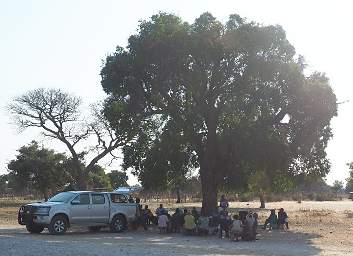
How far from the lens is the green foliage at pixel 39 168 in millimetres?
69688

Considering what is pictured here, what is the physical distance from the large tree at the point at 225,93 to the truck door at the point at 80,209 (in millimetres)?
7369

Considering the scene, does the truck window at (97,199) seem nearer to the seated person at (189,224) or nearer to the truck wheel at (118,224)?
the truck wheel at (118,224)

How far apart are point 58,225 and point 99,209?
222 cm

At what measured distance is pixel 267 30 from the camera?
32062 mm

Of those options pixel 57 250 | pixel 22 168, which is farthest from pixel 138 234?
pixel 22 168

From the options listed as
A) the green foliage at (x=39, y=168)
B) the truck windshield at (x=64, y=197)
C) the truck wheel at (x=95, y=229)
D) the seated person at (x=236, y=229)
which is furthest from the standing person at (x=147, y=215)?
the green foliage at (x=39, y=168)

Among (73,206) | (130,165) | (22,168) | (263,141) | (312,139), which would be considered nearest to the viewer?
(73,206)

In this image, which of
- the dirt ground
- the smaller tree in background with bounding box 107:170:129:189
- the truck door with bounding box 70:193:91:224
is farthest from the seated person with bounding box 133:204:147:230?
the smaller tree in background with bounding box 107:170:129:189

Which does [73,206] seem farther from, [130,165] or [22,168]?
[22,168]

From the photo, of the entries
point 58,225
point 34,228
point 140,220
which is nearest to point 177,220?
point 140,220

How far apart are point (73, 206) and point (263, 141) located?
10.7 meters

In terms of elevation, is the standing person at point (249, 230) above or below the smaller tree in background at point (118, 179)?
below

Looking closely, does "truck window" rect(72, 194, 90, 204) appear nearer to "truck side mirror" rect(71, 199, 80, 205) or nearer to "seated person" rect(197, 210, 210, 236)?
"truck side mirror" rect(71, 199, 80, 205)

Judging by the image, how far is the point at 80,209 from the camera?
2544cm
